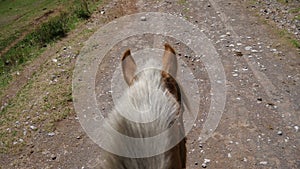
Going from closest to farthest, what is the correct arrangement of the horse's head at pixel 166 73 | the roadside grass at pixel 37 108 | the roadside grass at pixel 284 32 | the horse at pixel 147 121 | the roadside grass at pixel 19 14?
the horse at pixel 147 121 → the horse's head at pixel 166 73 → the roadside grass at pixel 37 108 → the roadside grass at pixel 284 32 → the roadside grass at pixel 19 14

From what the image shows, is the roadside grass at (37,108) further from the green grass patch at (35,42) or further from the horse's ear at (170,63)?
the horse's ear at (170,63)

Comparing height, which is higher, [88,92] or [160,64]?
[160,64]

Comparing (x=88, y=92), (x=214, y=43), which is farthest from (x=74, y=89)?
(x=214, y=43)

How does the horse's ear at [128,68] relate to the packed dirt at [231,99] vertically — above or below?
above

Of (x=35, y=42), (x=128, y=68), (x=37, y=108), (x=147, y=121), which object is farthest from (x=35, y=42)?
(x=147, y=121)

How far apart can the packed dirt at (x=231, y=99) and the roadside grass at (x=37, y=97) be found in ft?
0.31

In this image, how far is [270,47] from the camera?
6965 mm

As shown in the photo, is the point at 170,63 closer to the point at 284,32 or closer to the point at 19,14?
the point at 284,32

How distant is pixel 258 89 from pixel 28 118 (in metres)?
4.25

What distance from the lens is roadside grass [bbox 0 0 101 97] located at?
8.28 meters

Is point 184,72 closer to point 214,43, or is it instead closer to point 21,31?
point 214,43

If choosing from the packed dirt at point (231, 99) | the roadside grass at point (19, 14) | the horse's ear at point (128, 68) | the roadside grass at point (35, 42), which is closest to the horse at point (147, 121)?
the horse's ear at point (128, 68)

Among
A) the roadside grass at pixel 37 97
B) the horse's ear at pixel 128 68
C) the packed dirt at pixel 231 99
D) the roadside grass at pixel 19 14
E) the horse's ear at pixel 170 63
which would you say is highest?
the horse's ear at pixel 128 68

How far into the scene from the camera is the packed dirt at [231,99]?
16.1ft
